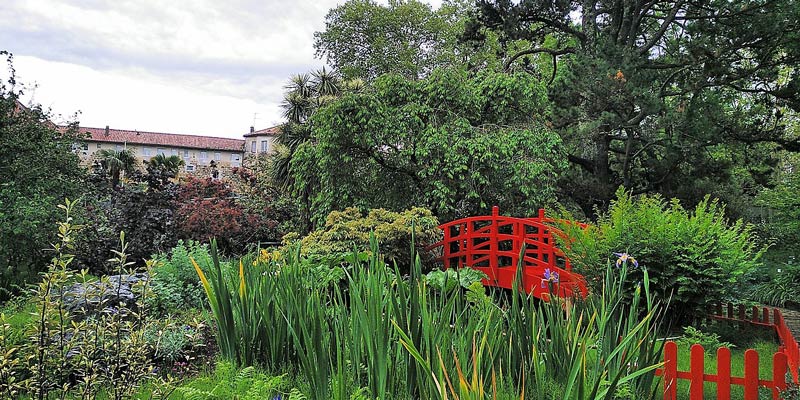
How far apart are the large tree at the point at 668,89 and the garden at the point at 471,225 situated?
0.05 m

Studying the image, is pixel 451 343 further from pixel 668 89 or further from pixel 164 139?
pixel 164 139

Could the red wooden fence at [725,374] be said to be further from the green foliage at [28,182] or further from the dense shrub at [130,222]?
the dense shrub at [130,222]

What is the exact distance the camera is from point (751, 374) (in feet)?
10.3

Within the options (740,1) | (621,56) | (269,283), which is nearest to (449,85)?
(621,56)

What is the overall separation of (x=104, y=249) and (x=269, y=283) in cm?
640

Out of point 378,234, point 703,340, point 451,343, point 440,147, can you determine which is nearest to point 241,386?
point 451,343

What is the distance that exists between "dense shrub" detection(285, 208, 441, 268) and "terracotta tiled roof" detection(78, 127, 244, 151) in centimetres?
4076

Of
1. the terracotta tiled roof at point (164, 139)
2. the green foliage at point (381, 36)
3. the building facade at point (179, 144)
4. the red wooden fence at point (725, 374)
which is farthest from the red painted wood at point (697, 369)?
the terracotta tiled roof at point (164, 139)

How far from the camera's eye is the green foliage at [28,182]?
6375 millimetres

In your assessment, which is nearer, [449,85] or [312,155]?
[449,85]

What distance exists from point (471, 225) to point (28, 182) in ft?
18.8

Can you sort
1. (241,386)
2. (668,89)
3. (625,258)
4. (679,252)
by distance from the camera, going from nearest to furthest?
1. (241,386)
2. (625,258)
3. (679,252)
4. (668,89)

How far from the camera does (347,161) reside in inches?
347

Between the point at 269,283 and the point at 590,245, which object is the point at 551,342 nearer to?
the point at 269,283
